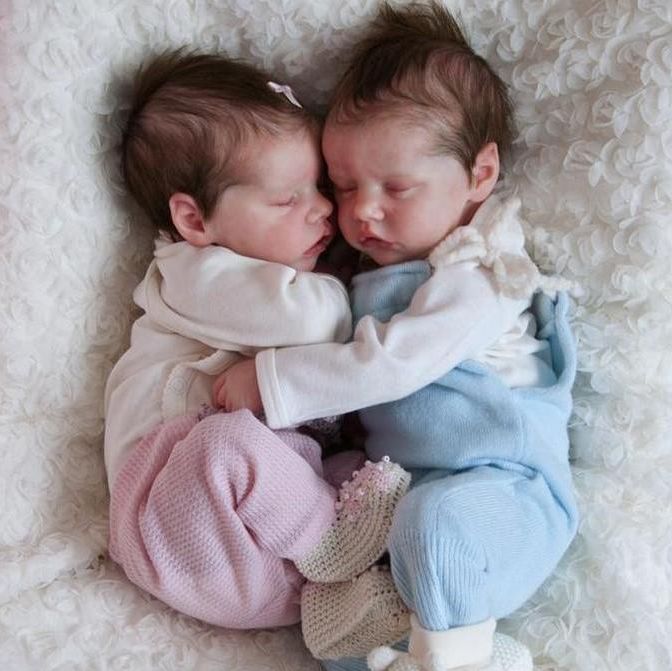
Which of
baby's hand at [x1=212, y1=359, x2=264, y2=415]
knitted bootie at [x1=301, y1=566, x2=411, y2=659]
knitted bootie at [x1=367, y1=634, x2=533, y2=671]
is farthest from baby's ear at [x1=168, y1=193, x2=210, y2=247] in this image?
knitted bootie at [x1=367, y1=634, x2=533, y2=671]

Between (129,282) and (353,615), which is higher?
(129,282)

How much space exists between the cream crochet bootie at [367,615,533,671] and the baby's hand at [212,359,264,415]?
1.09ft

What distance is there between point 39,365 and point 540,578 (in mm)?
697

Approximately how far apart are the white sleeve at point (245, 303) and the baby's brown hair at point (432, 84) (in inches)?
9.1

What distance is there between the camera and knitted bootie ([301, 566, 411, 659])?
118 centimetres

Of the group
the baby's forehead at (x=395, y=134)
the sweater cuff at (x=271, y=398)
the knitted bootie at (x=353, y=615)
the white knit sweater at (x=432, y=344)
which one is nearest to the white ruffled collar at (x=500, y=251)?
the white knit sweater at (x=432, y=344)

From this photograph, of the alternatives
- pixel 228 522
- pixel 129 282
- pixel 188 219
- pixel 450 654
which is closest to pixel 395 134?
pixel 188 219

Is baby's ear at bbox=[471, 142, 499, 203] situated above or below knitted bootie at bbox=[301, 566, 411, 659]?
above

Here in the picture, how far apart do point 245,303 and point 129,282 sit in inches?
8.7

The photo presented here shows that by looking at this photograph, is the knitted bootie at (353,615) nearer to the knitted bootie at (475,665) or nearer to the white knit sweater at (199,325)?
the knitted bootie at (475,665)

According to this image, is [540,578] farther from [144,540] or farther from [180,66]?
[180,66]

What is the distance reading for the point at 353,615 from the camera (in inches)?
47.1

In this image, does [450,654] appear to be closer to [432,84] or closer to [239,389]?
[239,389]

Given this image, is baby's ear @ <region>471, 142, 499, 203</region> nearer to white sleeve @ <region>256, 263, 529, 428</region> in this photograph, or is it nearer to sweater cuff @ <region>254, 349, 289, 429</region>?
white sleeve @ <region>256, 263, 529, 428</region>
